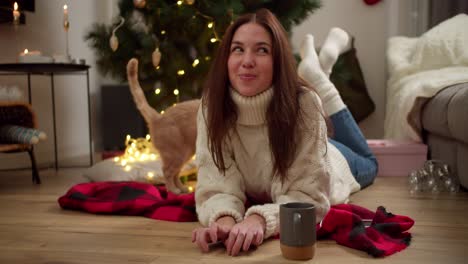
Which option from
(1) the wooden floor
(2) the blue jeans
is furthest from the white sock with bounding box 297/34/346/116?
(1) the wooden floor

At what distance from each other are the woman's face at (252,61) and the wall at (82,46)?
→ 2.11 meters

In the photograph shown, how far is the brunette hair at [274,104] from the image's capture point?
4.43 ft

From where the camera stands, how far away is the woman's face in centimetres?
134

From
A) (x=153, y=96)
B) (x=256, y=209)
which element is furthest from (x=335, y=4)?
(x=256, y=209)

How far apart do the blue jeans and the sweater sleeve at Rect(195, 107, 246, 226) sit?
763 millimetres

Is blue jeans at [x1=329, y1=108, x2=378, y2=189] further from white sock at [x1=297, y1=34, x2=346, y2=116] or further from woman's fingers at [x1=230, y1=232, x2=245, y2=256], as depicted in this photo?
woman's fingers at [x1=230, y1=232, x2=245, y2=256]

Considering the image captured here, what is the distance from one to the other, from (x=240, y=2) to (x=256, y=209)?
1619 millimetres

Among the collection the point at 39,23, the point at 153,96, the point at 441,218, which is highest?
the point at 39,23

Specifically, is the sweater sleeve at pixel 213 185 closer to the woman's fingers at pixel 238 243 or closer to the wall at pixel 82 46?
the woman's fingers at pixel 238 243

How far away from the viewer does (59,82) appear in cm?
334

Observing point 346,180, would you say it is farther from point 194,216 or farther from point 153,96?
point 153,96

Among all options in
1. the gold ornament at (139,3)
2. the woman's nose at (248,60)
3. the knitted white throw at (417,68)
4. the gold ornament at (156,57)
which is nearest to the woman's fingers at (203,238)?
the woman's nose at (248,60)

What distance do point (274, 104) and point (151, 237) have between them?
52 cm

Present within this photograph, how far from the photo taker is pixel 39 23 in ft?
10.4
